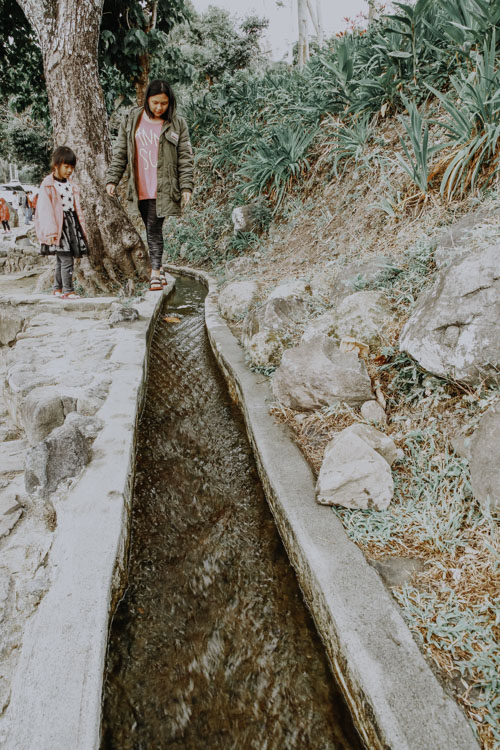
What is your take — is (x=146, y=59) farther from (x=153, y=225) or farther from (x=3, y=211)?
(x=3, y=211)

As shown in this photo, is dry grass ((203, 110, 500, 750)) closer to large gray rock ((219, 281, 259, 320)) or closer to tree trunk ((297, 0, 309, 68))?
large gray rock ((219, 281, 259, 320))

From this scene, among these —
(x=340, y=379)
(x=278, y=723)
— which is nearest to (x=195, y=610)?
(x=278, y=723)

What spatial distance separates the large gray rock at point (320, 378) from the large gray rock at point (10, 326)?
2623mm

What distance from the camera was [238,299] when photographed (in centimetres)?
394

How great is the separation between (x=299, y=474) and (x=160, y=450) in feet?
2.80

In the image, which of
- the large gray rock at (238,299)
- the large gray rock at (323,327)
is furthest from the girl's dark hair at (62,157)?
the large gray rock at (323,327)

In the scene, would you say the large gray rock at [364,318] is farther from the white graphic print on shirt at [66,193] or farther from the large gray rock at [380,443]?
the white graphic print on shirt at [66,193]

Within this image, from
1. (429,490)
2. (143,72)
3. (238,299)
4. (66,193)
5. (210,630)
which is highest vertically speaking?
(143,72)

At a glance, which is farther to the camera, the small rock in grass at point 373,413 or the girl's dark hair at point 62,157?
the girl's dark hair at point 62,157

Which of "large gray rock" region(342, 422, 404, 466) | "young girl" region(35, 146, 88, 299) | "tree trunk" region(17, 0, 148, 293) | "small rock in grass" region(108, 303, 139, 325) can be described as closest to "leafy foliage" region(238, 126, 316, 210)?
"tree trunk" region(17, 0, 148, 293)

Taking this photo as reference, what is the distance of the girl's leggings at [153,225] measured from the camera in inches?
168

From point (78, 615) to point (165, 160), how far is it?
403 centimetres

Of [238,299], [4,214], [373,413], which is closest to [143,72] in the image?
[238,299]

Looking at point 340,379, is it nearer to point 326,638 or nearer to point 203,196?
point 326,638
